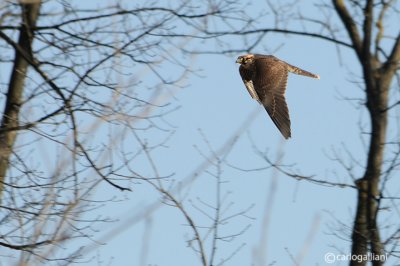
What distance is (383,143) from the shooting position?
19.9 ft

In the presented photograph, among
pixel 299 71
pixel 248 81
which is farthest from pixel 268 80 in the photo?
pixel 299 71

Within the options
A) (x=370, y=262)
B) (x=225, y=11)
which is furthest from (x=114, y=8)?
(x=370, y=262)

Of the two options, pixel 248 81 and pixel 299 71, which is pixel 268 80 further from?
pixel 299 71

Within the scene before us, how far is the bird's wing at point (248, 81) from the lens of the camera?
8438mm

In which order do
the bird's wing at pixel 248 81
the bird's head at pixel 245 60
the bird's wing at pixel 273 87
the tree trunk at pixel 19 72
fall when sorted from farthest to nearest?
the bird's head at pixel 245 60, the bird's wing at pixel 248 81, the bird's wing at pixel 273 87, the tree trunk at pixel 19 72

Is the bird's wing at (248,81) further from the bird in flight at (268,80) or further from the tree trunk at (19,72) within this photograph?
the tree trunk at (19,72)

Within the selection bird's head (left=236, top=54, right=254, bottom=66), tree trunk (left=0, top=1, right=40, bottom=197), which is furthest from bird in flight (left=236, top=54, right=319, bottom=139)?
tree trunk (left=0, top=1, right=40, bottom=197)

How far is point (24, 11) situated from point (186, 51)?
127 cm

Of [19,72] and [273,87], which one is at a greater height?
[273,87]

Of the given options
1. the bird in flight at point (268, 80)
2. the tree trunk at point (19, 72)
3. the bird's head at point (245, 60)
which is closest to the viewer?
the tree trunk at point (19, 72)

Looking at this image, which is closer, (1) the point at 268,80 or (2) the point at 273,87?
(2) the point at 273,87

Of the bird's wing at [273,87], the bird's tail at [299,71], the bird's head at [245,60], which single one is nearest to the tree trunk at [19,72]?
the bird's wing at [273,87]

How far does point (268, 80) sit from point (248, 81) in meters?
0.31

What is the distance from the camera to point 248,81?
8625 millimetres
